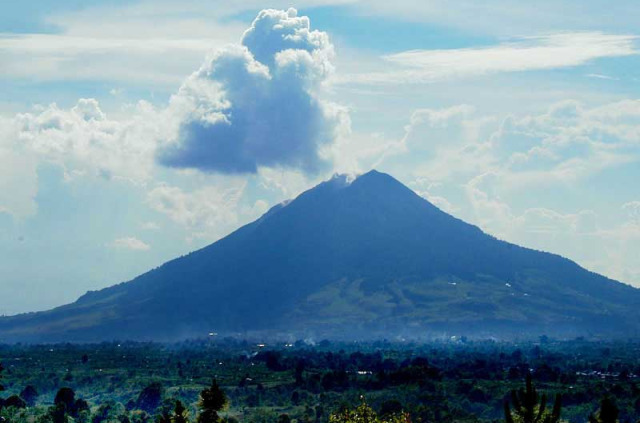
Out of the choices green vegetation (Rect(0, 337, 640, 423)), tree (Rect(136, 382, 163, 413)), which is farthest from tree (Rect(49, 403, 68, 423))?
tree (Rect(136, 382, 163, 413))

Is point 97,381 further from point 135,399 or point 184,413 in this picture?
point 184,413

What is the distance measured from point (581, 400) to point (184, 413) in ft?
285

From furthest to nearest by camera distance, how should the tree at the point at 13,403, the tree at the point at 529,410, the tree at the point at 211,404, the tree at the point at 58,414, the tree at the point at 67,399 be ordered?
1. the tree at the point at 67,399
2. the tree at the point at 13,403
3. the tree at the point at 58,414
4. the tree at the point at 211,404
5. the tree at the point at 529,410

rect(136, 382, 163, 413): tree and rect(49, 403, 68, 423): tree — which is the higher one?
rect(136, 382, 163, 413): tree

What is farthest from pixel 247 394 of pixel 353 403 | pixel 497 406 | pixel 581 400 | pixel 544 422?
pixel 544 422

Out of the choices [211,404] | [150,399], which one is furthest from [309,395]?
[211,404]

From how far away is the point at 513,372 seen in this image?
18125 centimetres

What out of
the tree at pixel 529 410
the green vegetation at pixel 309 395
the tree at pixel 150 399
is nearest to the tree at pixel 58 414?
the green vegetation at pixel 309 395

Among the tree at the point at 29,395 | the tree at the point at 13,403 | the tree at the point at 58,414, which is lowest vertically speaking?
the tree at the point at 58,414

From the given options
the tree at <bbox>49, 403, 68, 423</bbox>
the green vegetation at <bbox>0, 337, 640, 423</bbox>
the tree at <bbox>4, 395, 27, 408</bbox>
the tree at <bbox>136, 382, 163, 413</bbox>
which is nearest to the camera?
the tree at <bbox>49, 403, 68, 423</bbox>

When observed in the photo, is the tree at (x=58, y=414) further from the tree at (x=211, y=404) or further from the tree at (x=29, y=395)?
the tree at (x=211, y=404)

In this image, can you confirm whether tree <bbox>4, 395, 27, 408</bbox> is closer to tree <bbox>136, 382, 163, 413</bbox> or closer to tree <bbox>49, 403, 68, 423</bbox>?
tree <bbox>49, 403, 68, 423</bbox>

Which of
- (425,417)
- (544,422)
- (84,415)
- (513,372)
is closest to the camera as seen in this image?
(544,422)

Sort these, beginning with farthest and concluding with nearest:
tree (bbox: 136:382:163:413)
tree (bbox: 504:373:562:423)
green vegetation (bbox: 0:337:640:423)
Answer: tree (bbox: 136:382:163:413) → green vegetation (bbox: 0:337:640:423) → tree (bbox: 504:373:562:423)
